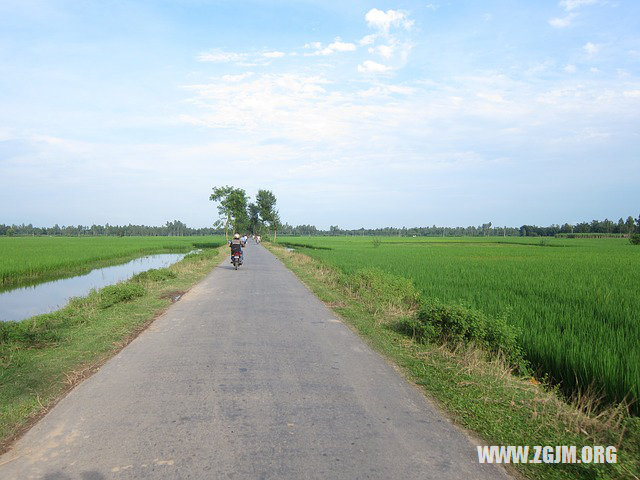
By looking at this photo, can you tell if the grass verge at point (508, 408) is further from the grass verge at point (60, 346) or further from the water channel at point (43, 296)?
the water channel at point (43, 296)

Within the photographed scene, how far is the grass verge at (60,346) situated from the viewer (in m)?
3.73

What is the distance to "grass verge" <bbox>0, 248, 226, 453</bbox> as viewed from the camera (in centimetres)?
373

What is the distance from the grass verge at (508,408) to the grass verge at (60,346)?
3.95 meters

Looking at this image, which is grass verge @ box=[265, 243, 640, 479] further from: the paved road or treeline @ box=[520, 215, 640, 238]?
treeline @ box=[520, 215, 640, 238]

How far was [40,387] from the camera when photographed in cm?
421

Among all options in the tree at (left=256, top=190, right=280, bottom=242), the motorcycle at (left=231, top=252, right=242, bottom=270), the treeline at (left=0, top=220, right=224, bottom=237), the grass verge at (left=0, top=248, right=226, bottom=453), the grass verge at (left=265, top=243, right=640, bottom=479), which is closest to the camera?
the grass verge at (left=265, top=243, right=640, bottom=479)

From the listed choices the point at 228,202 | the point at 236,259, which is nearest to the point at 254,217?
the point at 228,202

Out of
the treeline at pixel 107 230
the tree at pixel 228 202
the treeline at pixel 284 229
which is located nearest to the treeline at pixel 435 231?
the treeline at pixel 284 229

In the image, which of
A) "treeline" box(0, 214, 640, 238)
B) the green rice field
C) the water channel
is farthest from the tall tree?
the green rice field

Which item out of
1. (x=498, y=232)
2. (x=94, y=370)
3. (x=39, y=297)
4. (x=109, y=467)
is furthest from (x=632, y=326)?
(x=498, y=232)

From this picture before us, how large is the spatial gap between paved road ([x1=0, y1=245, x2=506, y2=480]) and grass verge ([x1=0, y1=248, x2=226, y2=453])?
9.2 inches

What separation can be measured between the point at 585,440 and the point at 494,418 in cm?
70

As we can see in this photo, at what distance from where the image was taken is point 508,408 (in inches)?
149

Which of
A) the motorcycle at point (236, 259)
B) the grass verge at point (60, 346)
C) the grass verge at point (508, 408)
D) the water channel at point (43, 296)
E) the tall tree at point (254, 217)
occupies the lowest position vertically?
the water channel at point (43, 296)
